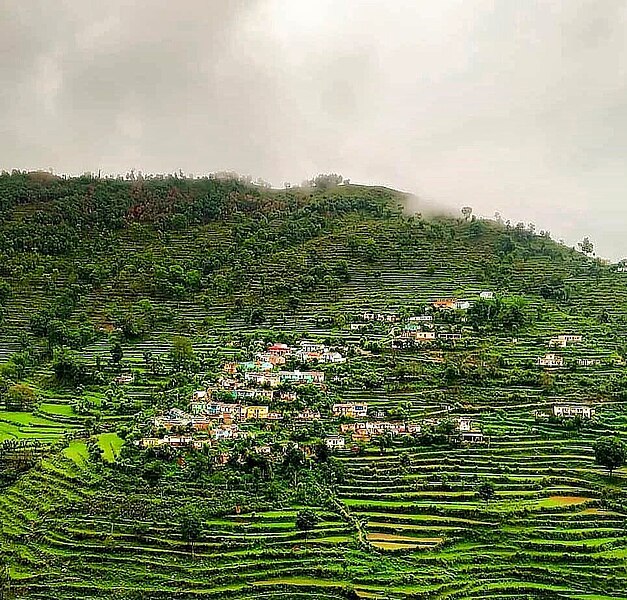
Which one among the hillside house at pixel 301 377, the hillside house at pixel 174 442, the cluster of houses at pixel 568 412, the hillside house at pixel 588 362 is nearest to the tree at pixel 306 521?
the hillside house at pixel 174 442

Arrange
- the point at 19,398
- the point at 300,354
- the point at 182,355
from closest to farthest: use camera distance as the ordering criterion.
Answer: the point at 19,398
the point at 300,354
the point at 182,355

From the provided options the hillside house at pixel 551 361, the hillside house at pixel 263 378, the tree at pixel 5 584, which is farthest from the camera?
the hillside house at pixel 551 361

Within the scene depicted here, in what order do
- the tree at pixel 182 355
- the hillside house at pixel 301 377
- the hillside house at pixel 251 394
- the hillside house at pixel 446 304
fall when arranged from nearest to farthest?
the hillside house at pixel 251 394, the hillside house at pixel 301 377, the tree at pixel 182 355, the hillside house at pixel 446 304

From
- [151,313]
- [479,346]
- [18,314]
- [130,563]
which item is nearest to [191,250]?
[151,313]

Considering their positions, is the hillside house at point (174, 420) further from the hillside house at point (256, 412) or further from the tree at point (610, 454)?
the tree at point (610, 454)

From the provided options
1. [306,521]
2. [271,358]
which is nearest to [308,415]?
[271,358]

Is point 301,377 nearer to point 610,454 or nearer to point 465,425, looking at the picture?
point 465,425

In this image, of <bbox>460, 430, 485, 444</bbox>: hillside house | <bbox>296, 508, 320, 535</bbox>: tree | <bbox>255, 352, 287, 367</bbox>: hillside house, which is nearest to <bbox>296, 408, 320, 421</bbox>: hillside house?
<bbox>460, 430, 485, 444</bbox>: hillside house
